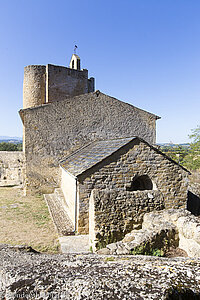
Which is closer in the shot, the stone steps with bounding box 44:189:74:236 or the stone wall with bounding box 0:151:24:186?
the stone steps with bounding box 44:189:74:236

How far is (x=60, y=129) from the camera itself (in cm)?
1293

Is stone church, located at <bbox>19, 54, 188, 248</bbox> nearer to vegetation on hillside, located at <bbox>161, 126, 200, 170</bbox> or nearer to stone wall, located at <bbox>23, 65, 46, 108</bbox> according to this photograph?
stone wall, located at <bbox>23, 65, 46, 108</bbox>

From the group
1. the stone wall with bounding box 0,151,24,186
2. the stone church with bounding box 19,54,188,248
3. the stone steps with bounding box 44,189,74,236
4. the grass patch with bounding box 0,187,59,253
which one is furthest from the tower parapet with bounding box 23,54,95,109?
the stone steps with bounding box 44,189,74,236

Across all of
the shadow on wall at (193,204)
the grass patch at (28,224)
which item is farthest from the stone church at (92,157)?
the shadow on wall at (193,204)

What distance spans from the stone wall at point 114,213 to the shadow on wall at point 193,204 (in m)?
3.79

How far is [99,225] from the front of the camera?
628 centimetres

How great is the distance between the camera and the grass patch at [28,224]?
6.85 m

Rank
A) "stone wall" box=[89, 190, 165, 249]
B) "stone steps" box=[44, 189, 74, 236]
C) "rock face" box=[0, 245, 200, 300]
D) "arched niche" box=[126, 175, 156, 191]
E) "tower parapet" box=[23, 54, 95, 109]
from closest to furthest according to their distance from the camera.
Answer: "rock face" box=[0, 245, 200, 300] < "stone wall" box=[89, 190, 165, 249] < "stone steps" box=[44, 189, 74, 236] < "arched niche" box=[126, 175, 156, 191] < "tower parapet" box=[23, 54, 95, 109]

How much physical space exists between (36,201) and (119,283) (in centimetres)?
1148

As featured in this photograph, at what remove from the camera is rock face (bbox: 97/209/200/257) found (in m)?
4.71

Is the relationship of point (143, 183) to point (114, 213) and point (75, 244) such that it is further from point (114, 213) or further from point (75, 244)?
point (75, 244)

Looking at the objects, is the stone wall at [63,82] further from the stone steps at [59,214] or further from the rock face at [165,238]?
the rock face at [165,238]

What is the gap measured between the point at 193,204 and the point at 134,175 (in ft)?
14.7

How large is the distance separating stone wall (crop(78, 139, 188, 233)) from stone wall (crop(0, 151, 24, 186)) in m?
12.7
